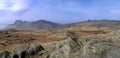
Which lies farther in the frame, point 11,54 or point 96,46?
point 11,54

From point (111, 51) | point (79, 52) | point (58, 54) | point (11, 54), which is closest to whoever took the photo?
point (111, 51)

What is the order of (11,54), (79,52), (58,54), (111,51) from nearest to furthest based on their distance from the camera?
(111,51), (79,52), (58,54), (11,54)

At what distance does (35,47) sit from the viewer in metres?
43.2

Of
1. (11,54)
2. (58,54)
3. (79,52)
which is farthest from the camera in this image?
(11,54)

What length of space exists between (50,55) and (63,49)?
2.43 metres

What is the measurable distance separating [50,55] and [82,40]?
4624 mm

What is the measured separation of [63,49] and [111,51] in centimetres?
740

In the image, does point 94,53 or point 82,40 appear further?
point 82,40

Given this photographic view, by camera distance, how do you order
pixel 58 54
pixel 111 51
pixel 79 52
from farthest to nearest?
pixel 58 54 < pixel 79 52 < pixel 111 51

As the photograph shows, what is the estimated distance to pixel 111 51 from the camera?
94.2 feet

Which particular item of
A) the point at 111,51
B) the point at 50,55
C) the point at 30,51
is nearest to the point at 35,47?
the point at 30,51

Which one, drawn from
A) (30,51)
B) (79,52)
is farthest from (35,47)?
(79,52)

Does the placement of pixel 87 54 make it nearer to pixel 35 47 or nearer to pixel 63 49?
pixel 63 49

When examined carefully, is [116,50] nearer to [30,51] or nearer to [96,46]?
[96,46]
